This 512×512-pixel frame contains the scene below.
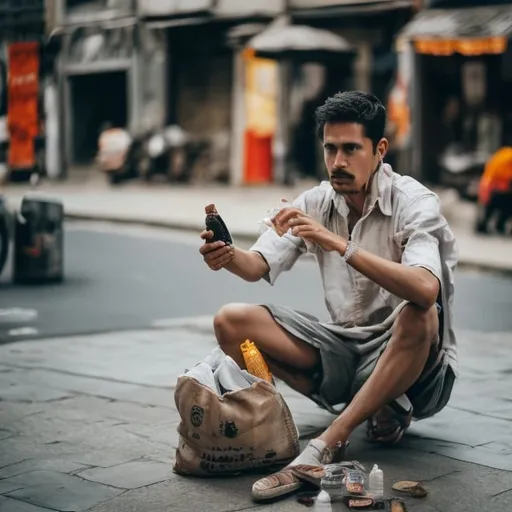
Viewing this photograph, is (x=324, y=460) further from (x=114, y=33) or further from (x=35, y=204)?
(x=114, y=33)

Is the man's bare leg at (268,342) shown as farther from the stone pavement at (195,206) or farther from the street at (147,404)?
the stone pavement at (195,206)

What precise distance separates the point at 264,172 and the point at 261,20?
3.04 meters

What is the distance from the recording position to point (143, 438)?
5.57 meters

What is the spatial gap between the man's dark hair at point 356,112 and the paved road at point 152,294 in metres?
4.02

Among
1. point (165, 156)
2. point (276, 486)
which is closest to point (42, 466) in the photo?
point (276, 486)

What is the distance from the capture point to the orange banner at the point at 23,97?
1188 cm

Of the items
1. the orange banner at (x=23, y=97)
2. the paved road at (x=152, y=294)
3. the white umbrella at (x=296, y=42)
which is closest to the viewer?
the paved road at (x=152, y=294)

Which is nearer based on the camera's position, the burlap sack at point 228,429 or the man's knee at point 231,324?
the burlap sack at point 228,429

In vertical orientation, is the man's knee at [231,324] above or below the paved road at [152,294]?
above

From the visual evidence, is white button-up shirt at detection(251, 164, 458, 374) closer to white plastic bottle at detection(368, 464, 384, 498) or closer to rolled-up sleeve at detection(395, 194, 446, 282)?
rolled-up sleeve at detection(395, 194, 446, 282)

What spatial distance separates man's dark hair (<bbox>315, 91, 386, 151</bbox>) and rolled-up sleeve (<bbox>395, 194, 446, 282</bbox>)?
308 millimetres

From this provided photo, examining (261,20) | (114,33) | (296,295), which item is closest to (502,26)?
(261,20)

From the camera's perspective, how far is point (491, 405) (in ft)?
20.5

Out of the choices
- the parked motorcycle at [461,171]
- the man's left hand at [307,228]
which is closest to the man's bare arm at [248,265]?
the man's left hand at [307,228]
